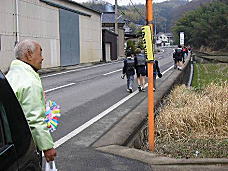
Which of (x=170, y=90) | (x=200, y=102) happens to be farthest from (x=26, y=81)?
(x=170, y=90)

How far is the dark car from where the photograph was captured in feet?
7.29

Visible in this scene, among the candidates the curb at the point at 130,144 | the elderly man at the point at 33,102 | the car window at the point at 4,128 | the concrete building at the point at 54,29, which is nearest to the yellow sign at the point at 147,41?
the curb at the point at 130,144

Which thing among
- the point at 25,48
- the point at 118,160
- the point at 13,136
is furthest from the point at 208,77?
the point at 13,136

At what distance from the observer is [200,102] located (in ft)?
27.9

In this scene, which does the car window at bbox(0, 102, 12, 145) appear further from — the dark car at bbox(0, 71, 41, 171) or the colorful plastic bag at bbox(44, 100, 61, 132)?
the colorful plastic bag at bbox(44, 100, 61, 132)

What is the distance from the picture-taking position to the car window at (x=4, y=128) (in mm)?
2271

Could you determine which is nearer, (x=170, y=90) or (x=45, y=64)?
(x=170, y=90)

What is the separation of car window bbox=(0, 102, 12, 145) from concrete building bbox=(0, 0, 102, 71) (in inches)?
714

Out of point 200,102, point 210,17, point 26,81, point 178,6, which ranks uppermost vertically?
point 178,6

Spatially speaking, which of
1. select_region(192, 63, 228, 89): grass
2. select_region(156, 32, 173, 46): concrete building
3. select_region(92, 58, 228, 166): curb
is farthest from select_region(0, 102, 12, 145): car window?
select_region(156, 32, 173, 46): concrete building

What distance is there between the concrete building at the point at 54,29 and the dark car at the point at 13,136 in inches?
708

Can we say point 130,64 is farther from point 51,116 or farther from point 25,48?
point 25,48

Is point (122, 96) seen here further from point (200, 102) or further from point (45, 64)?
point (45, 64)

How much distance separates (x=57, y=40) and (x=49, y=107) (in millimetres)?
25610
